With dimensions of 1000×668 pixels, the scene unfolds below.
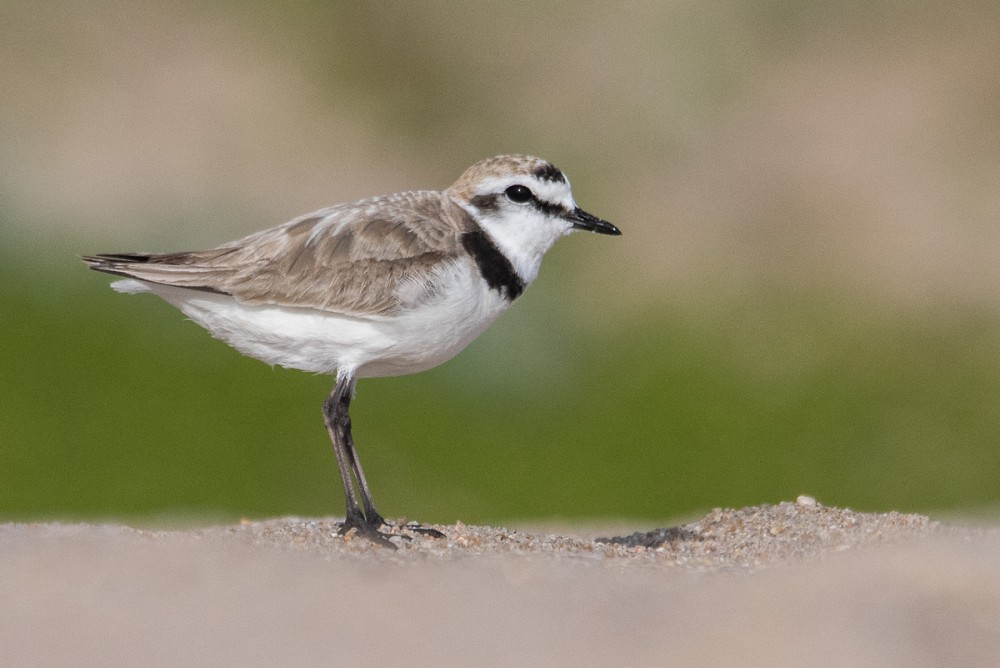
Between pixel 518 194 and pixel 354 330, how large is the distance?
34.9 inches

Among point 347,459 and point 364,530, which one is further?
point 347,459

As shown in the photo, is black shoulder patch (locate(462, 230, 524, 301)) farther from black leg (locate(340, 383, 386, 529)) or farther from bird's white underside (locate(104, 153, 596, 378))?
black leg (locate(340, 383, 386, 529))

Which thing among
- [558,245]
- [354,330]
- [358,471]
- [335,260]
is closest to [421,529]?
[358,471]

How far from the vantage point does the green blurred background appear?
948 centimetres

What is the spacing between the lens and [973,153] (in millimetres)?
15625

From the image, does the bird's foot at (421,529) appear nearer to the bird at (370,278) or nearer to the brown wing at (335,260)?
the bird at (370,278)

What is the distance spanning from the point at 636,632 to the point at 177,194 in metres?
12.7

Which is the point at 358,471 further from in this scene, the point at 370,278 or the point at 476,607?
the point at 476,607

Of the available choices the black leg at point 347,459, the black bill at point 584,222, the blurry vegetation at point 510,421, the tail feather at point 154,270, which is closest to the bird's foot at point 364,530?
the black leg at point 347,459

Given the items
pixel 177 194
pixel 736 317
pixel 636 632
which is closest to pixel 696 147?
pixel 736 317

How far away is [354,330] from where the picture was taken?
5418mm

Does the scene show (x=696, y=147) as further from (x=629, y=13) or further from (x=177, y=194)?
(x=177, y=194)

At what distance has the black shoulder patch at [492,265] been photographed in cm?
559

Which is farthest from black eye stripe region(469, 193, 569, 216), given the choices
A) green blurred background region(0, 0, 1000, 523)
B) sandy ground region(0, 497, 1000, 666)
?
green blurred background region(0, 0, 1000, 523)
